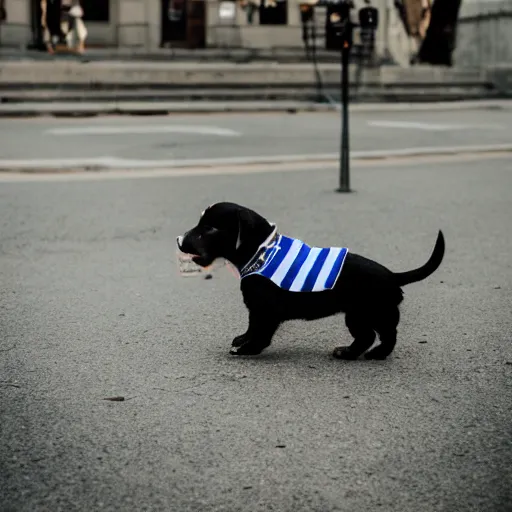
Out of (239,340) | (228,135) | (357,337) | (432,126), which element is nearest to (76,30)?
(228,135)

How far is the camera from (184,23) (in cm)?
4000

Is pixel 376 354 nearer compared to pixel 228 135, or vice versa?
pixel 376 354

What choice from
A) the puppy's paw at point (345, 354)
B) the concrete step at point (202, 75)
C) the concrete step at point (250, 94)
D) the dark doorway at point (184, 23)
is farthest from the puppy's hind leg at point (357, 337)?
the dark doorway at point (184, 23)

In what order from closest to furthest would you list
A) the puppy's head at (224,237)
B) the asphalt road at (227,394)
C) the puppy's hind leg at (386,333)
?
1. the asphalt road at (227,394)
2. the puppy's head at (224,237)
3. the puppy's hind leg at (386,333)

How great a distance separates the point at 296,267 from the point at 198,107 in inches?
851

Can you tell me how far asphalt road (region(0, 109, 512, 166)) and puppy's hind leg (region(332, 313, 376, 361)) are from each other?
10501 mm

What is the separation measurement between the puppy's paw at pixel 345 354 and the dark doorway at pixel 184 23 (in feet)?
115

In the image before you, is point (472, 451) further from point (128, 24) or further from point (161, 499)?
point (128, 24)

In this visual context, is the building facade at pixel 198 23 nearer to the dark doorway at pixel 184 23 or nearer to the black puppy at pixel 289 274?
the dark doorway at pixel 184 23

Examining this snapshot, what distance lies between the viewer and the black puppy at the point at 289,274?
484cm

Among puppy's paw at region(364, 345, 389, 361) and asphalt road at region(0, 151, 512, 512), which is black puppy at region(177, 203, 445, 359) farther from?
asphalt road at region(0, 151, 512, 512)

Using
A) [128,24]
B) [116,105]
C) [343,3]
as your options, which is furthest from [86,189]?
[128,24]

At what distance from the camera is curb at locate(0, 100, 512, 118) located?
24219 millimetres

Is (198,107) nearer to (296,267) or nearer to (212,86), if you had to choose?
(212,86)
